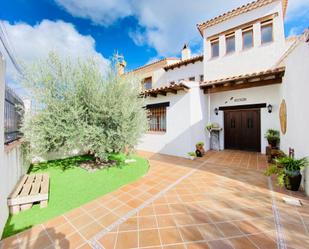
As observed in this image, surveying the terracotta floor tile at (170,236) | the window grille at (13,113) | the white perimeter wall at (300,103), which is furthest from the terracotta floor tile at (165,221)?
the window grille at (13,113)

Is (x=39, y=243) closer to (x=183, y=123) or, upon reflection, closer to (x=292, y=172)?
(x=292, y=172)

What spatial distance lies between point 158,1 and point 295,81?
255 inches

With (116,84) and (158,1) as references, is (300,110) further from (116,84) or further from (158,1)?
(158,1)

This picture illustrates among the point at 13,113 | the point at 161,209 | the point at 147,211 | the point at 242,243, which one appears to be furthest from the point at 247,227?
the point at 13,113

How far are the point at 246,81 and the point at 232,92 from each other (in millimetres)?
1034

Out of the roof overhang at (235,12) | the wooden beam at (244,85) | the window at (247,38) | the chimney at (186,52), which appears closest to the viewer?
the wooden beam at (244,85)

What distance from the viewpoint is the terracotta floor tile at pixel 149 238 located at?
2.16 meters

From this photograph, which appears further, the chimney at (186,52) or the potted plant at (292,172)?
the chimney at (186,52)

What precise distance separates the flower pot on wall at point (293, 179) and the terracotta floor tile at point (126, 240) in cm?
394

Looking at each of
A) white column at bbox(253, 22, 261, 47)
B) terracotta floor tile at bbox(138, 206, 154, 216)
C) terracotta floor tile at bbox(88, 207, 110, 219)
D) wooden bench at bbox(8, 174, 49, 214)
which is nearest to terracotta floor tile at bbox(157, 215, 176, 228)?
terracotta floor tile at bbox(138, 206, 154, 216)

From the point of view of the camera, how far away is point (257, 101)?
7.68 meters

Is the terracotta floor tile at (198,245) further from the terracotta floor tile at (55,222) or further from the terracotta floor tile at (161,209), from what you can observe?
the terracotta floor tile at (55,222)

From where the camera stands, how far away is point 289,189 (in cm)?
377

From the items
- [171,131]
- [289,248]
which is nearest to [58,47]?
[171,131]
